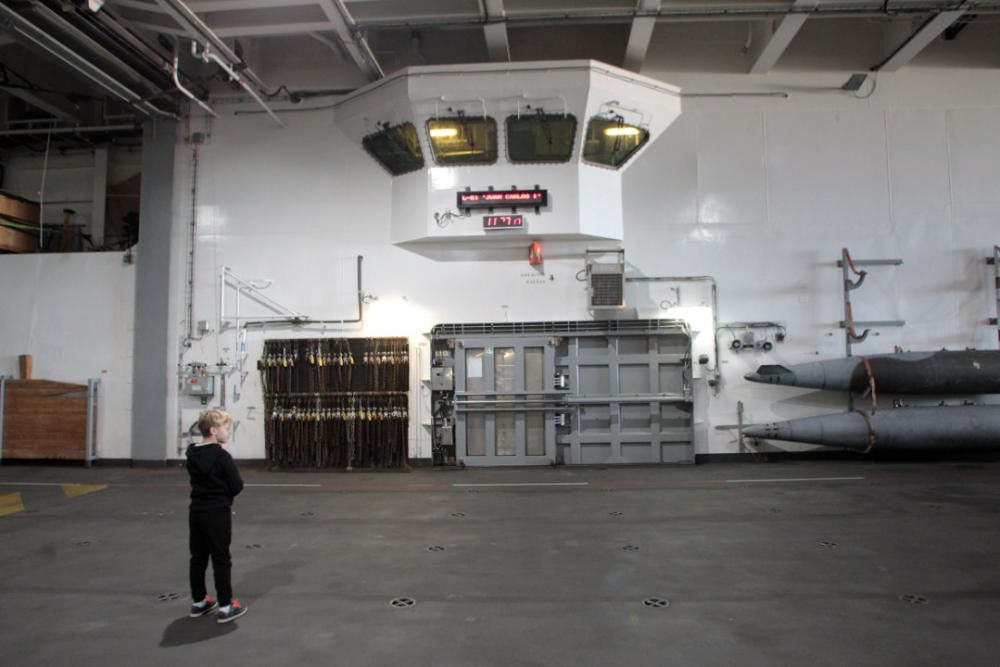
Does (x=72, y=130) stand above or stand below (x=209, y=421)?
above

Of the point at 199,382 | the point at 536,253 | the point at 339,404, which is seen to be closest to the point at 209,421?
the point at 339,404

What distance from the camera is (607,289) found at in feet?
29.5

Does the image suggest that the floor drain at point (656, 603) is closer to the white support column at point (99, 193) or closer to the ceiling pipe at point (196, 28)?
the ceiling pipe at point (196, 28)

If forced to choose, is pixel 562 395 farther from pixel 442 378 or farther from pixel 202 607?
pixel 202 607

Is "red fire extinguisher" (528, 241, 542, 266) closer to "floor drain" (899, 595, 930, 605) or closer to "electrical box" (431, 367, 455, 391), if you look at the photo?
"electrical box" (431, 367, 455, 391)

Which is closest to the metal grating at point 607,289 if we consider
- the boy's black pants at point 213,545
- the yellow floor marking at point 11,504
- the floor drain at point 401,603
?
the floor drain at point 401,603

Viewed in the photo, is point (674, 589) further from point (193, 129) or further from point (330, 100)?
point (193, 129)

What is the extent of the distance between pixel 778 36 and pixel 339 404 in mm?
8780

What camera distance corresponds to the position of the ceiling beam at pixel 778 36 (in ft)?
26.9

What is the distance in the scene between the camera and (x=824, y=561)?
4.53m

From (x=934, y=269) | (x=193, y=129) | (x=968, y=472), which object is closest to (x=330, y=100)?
(x=193, y=129)

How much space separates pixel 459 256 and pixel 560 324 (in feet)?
6.54

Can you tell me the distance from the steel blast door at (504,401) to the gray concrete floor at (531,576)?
67.3 inches

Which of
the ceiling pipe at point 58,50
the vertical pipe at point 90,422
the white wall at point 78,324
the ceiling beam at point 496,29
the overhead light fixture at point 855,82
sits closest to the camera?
the ceiling pipe at point 58,50
